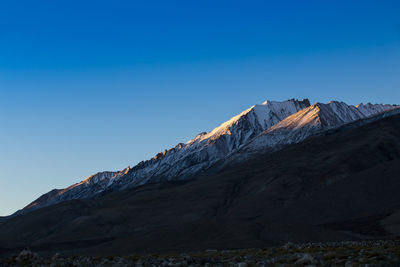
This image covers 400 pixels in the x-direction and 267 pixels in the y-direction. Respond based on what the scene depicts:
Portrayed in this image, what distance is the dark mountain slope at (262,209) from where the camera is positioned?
234 feet

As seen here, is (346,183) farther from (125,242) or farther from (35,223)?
(35,223)

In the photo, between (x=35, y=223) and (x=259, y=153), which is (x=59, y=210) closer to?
(x=35, y=223)

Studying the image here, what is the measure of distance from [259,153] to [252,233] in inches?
5176

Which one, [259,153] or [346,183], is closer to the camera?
[346,183]

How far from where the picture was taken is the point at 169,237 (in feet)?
248

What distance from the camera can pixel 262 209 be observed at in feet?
360

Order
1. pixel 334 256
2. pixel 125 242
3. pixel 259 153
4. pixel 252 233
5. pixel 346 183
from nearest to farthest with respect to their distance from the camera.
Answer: pixel 334 256
pixel 252 233
pixel 125 242
pixel 346 183
pixel 259 153

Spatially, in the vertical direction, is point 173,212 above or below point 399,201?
above

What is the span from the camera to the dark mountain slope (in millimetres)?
71438

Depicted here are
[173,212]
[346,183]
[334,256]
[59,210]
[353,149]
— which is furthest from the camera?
[59,210]

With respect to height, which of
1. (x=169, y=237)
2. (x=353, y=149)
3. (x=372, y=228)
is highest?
(x=353, y=149)

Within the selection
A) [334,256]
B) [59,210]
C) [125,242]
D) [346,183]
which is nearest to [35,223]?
[59,210]

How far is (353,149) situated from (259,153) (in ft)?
198

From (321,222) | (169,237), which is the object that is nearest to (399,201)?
(321,222)
